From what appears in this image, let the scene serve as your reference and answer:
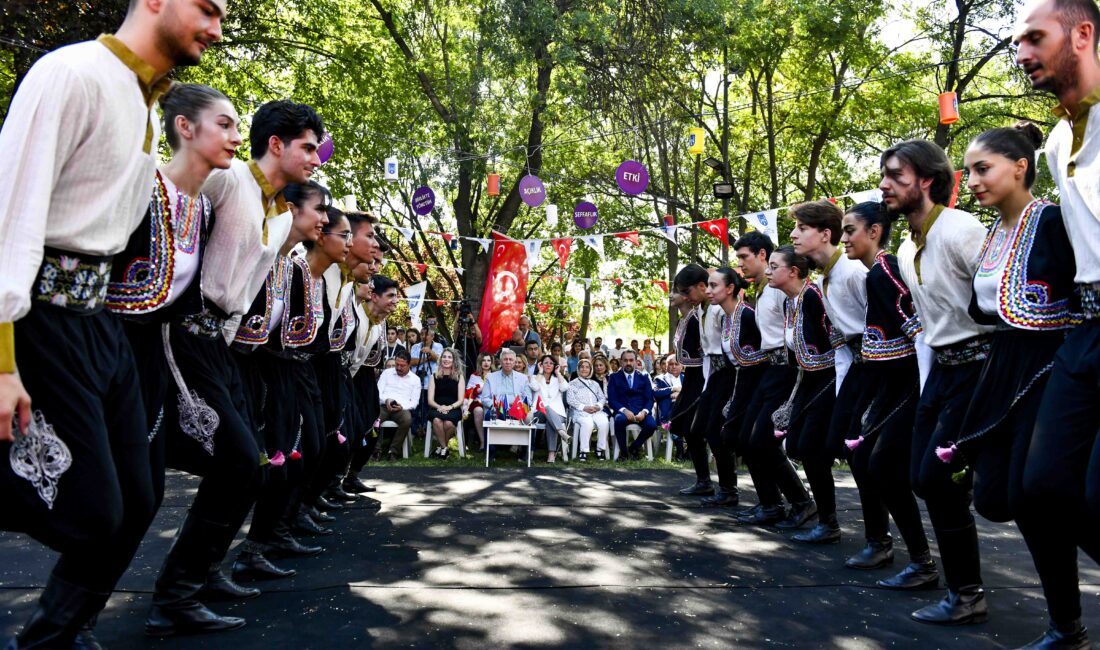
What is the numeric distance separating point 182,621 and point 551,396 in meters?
8.93

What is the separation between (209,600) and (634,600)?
6.11ft

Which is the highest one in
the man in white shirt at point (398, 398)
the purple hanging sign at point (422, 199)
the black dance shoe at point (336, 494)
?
the purple hanging sign at point (422, 199)

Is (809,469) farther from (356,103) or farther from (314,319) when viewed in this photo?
(356,103)

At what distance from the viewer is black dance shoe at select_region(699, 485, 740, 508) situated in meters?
7.61

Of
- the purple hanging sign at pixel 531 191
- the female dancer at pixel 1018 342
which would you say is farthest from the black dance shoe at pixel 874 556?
the purple hanging sign at pixel 531 191

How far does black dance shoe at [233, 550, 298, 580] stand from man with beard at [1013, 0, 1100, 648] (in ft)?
11.0

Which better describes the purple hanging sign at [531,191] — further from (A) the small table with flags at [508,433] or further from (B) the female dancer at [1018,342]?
(B) the female dancer at [1018,342]

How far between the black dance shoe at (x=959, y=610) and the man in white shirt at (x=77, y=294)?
307cm

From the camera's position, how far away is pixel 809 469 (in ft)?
19.0

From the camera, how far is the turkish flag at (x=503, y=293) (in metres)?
16.0

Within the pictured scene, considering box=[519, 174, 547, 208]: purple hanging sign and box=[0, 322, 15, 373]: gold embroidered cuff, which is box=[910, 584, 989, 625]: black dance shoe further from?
box=[519, 174, 547, 208]: purple hanging sign

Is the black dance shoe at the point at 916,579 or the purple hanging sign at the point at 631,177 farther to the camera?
the purple hanging sign at the point at 631,177

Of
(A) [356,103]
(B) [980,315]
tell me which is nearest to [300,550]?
(B) [980,315]

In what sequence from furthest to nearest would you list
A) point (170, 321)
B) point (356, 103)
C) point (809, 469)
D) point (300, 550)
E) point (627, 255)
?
1. point (627, 255)
2. point (356, 103)
3. point (809, 469)
4. point (300, 550)
5. point (170, 321)
